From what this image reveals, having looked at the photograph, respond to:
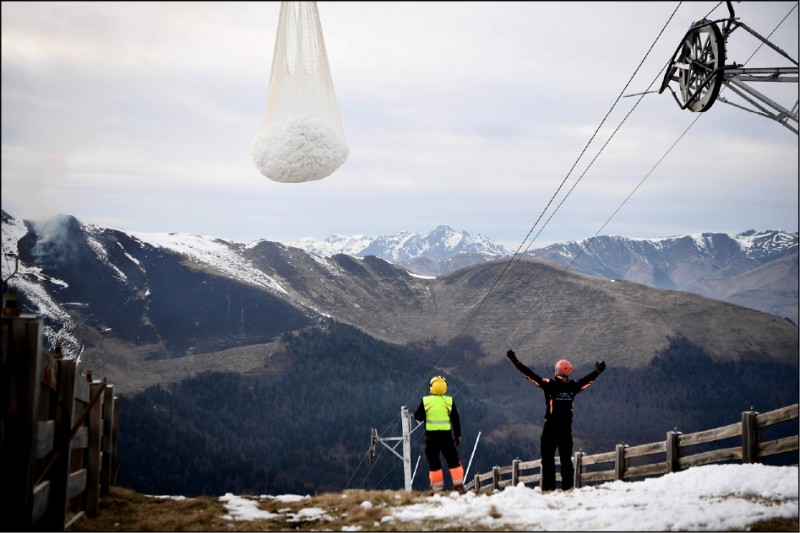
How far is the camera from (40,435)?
6.50 metres

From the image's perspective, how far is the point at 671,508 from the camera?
8.04m

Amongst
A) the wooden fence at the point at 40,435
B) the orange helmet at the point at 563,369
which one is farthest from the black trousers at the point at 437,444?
the wooden fence at the point at 40,435

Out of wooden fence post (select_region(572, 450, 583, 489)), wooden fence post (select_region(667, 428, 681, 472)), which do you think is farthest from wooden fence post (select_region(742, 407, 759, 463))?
wooden fence post (select_region(572, 450, 583, 489))

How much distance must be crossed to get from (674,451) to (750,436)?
1.63 meters

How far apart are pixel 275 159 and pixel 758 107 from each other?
9.78m

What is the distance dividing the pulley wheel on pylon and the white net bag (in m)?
8.32

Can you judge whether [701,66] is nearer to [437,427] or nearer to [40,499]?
[437,427]

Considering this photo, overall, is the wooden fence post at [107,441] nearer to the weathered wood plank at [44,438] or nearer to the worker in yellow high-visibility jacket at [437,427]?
the weathered wood plank at [44,438]

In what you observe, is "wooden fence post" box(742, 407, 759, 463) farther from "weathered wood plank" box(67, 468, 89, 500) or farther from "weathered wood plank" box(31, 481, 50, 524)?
"weathered wood plank" box(31, 481, 50, 524)

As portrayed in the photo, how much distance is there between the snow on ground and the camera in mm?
7438

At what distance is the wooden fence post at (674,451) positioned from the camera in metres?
11.0

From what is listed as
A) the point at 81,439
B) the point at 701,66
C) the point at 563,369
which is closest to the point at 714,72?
the point at 701,66

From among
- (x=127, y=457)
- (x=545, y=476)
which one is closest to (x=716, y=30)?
(x=545, y=476)

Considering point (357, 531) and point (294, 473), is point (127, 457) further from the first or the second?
point (357, 531)
